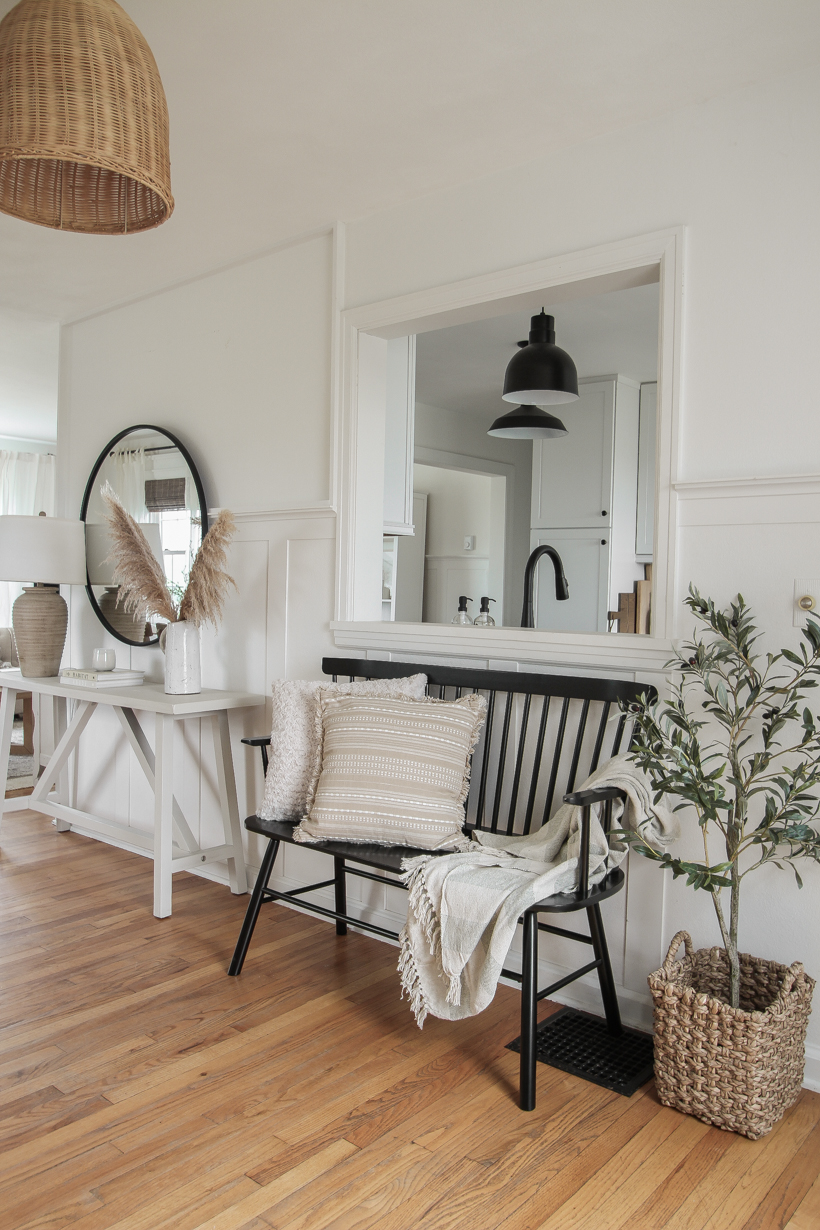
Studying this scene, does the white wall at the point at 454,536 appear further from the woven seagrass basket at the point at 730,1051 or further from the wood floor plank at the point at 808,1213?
the wood floor plank at the point at 808,1213

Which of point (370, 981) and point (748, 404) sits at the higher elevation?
point (748, 404)

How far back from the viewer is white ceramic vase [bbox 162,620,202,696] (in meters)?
3.17

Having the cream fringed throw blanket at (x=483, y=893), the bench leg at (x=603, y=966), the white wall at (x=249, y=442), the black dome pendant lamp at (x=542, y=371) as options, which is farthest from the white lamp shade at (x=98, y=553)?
the bench leg at (x=603, y=966)

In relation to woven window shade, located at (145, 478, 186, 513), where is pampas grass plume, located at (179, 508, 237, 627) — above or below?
below

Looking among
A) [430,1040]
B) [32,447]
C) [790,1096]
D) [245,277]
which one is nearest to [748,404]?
[790,1096]

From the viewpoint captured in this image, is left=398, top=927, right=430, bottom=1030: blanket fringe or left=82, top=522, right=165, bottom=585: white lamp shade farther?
Answer: left=82, top=522, right=165, bottom=585: white lamp shade

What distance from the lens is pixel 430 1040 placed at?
7.27ft

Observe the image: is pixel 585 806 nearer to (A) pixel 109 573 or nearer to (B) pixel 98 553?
(A) pixel 109 573

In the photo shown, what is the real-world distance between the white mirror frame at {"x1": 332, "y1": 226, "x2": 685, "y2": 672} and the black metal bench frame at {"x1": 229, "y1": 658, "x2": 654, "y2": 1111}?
0.35 feet

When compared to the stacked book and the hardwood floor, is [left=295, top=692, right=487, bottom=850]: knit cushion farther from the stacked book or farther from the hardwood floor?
the stacked book

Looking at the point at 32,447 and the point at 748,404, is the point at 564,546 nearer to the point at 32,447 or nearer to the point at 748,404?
the point at 748,404

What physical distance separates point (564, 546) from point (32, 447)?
5480 mm

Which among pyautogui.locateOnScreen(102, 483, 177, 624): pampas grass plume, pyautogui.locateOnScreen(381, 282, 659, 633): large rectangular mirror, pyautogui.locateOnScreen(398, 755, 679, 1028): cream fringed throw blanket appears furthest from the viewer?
pyautogui.locateOnScreen(381, 282, 659, 633): large rectangular mirror

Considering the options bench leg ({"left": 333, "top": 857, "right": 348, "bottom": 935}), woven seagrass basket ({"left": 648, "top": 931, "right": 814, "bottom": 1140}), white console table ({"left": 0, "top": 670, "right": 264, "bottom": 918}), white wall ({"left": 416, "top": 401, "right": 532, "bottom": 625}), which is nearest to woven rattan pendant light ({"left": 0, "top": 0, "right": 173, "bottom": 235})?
woven seagrass basket ({"left": 648, "top": 931, "right": 814, "bottom": 1140})
